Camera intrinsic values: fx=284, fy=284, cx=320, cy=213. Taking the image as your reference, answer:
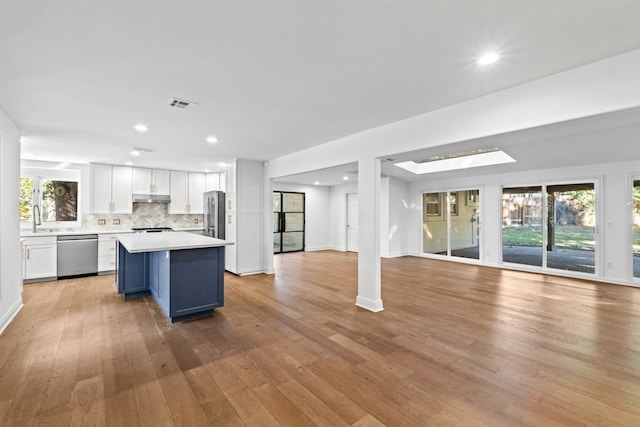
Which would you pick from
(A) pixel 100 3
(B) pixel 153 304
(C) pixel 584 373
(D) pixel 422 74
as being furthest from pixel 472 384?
(B) pixel 153 304

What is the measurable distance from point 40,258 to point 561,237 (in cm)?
1025

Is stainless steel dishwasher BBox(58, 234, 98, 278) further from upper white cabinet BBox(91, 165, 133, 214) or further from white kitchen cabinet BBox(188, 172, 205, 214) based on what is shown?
white kitchen cabinet BBox(188, 172, 205, 214)

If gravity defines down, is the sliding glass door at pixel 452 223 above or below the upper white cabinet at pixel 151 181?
below

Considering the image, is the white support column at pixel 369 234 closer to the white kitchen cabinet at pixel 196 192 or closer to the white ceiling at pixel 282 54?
the white ceiling at pixel 282 54

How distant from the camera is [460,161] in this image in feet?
21.4

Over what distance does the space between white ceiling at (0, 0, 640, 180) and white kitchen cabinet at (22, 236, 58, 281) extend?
284cm

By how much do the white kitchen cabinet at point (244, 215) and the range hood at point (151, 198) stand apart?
184 cm

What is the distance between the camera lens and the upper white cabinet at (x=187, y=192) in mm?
7012

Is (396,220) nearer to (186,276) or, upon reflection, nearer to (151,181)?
(186,276)

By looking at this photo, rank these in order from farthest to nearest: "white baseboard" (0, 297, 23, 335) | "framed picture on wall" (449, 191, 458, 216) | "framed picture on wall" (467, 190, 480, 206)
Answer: "framed picture on wall" (449, 191, 458, 216) → "framed picture on wall" (467, 190, 480, 206) → "white baseboard" (0, 297, 23, 335)

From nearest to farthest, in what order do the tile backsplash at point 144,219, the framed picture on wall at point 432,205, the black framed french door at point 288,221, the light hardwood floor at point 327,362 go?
1. the light hardwood floor at point 327,362
2. the tile backsplash at point 144,219
3. the framed picture on wall at point 432,205
4. the black framed french door at point 288,221

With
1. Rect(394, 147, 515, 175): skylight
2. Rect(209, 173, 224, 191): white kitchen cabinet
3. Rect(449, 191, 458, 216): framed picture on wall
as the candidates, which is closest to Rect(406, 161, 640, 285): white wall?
Rect(394, 147, 515, 175): skylight

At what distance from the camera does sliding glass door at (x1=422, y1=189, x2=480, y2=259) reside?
24.6 feet

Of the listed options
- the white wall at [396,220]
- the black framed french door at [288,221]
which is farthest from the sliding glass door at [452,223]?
the black framed french door at [288,221]
